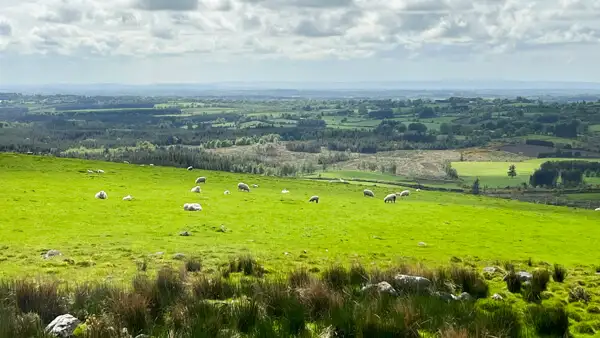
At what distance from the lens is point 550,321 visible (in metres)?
10.0

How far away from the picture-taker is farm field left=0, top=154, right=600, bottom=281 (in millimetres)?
17016

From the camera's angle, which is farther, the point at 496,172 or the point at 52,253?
the point at 496,172

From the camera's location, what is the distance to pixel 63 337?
8570mm

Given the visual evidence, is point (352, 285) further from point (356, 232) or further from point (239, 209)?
point (239, 209)

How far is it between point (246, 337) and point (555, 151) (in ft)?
518

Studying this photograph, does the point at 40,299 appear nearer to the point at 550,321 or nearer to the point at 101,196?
the point at 550,321

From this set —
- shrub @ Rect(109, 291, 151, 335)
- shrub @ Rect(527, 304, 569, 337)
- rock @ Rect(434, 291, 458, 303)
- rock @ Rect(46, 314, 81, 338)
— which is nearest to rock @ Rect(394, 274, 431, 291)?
rock @ Rect(434, 291, 458, 303)

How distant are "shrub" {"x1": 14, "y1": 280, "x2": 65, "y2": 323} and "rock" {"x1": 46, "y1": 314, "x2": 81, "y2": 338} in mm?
544

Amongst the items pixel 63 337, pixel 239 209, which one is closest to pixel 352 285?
pixel 63 337

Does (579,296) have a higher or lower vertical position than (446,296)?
lower

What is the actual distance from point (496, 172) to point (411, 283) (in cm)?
11597

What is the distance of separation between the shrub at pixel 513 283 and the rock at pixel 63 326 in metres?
10.0

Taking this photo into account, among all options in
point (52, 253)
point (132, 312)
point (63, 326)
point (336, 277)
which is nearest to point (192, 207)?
point (52, 253)

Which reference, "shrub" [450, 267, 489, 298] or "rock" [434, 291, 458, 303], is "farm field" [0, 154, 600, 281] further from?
"rock" [434, 291, 458, 303]
